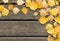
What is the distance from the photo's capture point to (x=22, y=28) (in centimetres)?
206

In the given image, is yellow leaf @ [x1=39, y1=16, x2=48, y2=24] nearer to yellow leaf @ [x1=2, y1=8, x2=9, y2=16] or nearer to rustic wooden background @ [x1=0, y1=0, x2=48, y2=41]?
rustic wooden background @ [x1=0, y1=0, x2=48, y2=41]

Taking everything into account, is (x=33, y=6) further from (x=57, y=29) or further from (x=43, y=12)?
(x=57, y=29)

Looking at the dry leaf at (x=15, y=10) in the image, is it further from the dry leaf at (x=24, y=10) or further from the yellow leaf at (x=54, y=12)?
the yellow leaf at (x=54, y=12)

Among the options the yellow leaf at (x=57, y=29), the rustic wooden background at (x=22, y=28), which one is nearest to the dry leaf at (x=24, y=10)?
the rustic wooden background at (x=22, y=28)

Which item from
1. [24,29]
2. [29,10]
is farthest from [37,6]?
[24,29]

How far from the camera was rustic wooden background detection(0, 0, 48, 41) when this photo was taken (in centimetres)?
206

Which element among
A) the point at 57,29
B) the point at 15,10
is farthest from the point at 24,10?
the point at 57,29

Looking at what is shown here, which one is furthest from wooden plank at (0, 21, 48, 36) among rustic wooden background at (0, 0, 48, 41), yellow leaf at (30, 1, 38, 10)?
yellow leaf at (30, 1, 38, 10)

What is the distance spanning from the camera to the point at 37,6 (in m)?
2.03

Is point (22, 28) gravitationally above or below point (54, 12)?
below

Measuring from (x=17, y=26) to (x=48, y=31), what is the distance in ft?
0.82

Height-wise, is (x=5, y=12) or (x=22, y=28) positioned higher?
(x=5, y=12)

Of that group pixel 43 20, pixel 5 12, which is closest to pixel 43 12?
pixel 43 20

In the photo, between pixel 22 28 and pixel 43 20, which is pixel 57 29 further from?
pixel 22 28
